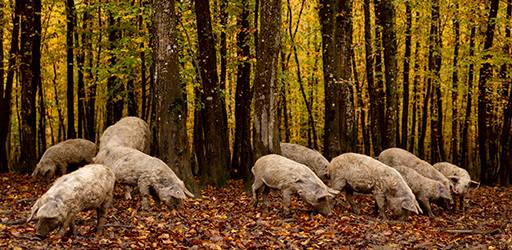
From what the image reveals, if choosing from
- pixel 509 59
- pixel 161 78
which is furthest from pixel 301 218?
pixel 509 59

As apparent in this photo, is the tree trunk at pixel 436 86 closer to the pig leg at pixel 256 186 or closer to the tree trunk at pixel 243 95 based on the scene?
the tree trunk at pixel 243 95

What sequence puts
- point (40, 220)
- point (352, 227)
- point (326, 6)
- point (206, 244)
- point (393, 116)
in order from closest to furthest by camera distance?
point (40, 220), point (206, 244), point (352, 227), point (326, 6), point (393, 116)

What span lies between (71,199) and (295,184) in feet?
18.9

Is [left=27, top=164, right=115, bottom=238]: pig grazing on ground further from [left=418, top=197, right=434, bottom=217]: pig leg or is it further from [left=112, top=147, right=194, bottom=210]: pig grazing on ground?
[left=418, top=197, right=434, bottom=217]: pig leg

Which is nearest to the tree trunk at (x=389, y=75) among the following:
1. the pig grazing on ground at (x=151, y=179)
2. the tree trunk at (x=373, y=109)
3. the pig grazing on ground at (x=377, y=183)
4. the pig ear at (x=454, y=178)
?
the tree trunk at (x=373, y=109)

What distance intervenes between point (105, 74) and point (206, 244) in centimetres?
1332

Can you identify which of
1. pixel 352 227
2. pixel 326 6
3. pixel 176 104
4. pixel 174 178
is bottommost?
pixel 352 227

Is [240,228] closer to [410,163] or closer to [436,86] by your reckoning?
[410,163]

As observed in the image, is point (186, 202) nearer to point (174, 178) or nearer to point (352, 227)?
point (174, 178)

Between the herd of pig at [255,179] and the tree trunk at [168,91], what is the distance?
0.89 m

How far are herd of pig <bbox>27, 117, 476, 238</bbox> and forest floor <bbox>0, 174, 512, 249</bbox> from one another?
384 millimetres

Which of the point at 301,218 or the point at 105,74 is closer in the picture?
the point at 301,218

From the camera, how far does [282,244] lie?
33.9 ft

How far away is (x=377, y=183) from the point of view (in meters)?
14.5
